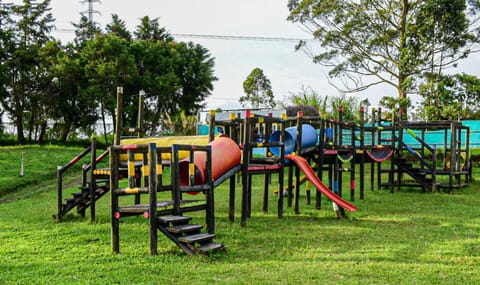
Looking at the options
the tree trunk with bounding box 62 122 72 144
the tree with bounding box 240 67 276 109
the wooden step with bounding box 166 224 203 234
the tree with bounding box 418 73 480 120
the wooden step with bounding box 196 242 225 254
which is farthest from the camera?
the tree with bounding box 240 67 276 109

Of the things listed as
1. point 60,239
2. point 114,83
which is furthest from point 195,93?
point 60,239

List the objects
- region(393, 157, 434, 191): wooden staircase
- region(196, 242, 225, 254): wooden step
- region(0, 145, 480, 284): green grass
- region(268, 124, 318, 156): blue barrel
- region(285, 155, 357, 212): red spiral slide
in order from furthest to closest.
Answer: region(393, 157, 434, 191): wooden staircase < region(268, 124, 318, 156): blue barrel < region(285, 155, 357, 212): red spiral slide < region(196, 242, 225, 254): wooden step < region(0, 145, 480, 284): green grass

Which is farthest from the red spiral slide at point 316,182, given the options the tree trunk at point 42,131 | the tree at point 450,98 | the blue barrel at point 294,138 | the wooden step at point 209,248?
the tree trunk at point 42,131

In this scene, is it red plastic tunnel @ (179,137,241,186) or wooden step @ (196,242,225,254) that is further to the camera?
red plastic tunnel @ (179,137,241,186)

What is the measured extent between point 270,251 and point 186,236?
1.30 m

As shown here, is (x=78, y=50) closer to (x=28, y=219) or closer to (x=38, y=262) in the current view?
(x=28, y=219)

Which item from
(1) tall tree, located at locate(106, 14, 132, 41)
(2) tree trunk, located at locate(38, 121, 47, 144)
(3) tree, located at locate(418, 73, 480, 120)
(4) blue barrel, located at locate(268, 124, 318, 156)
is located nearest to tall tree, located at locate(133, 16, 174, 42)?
(1) tall tree, located at locate(106, 14, 132, 41)

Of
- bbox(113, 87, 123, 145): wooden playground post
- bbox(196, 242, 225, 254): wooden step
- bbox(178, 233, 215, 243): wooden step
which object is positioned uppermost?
bbox(113, 87, 123, 145): wooden playground post

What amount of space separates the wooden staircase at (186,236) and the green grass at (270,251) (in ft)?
0.55

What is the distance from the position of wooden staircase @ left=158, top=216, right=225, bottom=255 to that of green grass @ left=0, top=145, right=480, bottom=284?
0.55 feet

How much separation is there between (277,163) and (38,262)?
6.15m

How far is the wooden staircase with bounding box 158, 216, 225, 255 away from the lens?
793 cm

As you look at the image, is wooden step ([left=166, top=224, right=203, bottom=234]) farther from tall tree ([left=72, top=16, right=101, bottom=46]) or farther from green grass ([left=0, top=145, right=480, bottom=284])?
tall tree ([left=72, top=16, right=101, bottom=46])

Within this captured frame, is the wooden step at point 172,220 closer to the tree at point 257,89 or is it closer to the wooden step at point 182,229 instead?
the wooden step at point 182,229
